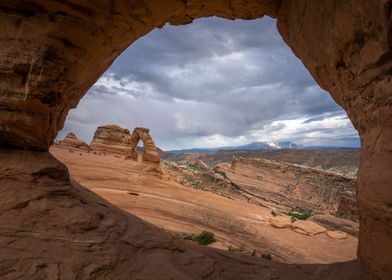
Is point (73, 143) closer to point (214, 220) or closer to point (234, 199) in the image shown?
point (234, 199)

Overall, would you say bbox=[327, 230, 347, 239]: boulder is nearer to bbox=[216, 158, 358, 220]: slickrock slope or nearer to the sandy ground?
the sandy ground

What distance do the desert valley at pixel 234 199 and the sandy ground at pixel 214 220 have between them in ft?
0.20

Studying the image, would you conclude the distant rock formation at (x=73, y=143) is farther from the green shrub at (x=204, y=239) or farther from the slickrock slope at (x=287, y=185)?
the green shrub at (x=204, y=239)

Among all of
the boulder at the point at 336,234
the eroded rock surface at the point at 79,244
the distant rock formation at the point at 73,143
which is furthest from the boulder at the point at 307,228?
the distant rock formation at the point at 73,143

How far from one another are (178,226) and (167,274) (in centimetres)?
936

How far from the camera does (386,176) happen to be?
3.85 metres

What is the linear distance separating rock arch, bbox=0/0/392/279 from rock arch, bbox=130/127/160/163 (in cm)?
2354

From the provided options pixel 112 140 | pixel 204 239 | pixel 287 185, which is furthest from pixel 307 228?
pixel 112 140

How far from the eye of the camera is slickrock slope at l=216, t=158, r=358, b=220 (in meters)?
33.8

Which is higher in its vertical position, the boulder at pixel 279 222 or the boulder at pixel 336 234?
the boulder at pixel 279 222

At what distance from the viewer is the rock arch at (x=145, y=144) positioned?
3085 centimetres

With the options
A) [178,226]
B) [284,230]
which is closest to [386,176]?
[178,226]

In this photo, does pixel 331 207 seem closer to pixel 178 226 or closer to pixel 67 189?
pixel 178 226

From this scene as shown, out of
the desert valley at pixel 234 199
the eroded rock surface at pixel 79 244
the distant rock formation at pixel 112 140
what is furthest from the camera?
the distant rock formation at pixel 112 140
